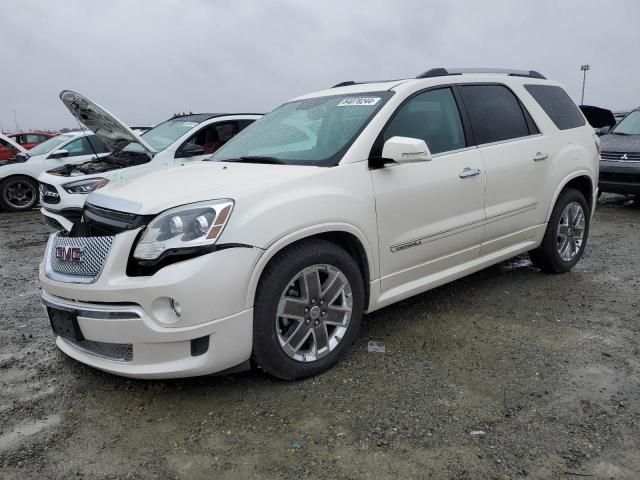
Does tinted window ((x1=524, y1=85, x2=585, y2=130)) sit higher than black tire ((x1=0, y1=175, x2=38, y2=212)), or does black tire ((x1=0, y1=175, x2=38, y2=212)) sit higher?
tinted window ((x1=524, y1=85, x2=585, y2=130))

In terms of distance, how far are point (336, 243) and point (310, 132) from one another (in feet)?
2.97

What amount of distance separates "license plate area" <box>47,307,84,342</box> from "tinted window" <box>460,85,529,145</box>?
294 cm

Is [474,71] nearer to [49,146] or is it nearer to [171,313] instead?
[171,313]

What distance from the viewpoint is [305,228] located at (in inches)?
116

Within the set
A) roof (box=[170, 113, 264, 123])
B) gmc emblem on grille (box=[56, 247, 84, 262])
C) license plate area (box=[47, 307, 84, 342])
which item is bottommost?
license plate area (box=[47, 307, 84, 342])

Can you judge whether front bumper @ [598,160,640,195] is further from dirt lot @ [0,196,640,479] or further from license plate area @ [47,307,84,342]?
license plate area @ [47,307,84,342]

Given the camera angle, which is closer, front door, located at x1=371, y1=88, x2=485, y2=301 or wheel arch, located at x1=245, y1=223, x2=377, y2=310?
wheel arch, located at x1=245, y1=223, x2=377, y2=310

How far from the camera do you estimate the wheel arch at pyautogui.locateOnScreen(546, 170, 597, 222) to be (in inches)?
183

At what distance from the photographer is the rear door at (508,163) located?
405 centimetres

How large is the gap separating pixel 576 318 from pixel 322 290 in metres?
2.06

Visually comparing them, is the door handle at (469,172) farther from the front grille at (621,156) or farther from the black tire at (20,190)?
the black tire at (20,190)

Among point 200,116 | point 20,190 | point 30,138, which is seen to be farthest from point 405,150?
point 30,138

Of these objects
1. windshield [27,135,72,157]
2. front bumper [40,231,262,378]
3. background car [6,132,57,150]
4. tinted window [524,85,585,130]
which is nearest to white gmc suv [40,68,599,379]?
front bumper [40,231,262,378]

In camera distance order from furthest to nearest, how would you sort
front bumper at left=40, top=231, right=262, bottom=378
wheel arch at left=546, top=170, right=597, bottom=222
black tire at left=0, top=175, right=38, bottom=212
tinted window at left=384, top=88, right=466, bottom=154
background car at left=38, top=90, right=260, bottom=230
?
black tire at left=0, top=175, right=38, bottom=212 < background car at left=38, top=90, right=260, bottom=230 < wheel arch at left=546, top=170, right=597, bottom=222 < tinted window at left=384, top=88, right=466, bottom=154 < front bumper at left=40, top=231, right=262, bottom=378
